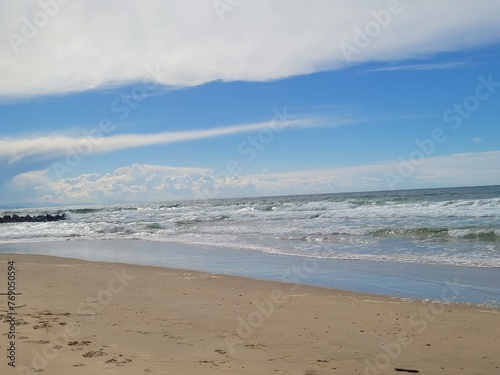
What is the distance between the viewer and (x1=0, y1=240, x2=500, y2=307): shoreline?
336 inches

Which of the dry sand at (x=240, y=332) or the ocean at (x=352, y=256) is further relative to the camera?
the ocean at (x=352, y=256)

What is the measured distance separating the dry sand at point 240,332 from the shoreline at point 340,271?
0.60 metres

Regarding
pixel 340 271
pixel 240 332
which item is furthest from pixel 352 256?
pixel 240 332

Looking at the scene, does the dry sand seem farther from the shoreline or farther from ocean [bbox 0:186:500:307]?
ocean [bbox 0:186:500:307]

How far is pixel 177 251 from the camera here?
16.5m

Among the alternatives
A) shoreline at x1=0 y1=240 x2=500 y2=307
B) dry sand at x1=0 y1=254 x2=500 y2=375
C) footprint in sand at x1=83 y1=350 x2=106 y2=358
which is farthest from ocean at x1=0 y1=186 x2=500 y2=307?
footprint in sand at x1=83 y1=350 x2=106 y2=358

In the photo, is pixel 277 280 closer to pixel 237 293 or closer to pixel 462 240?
pixel 237 293

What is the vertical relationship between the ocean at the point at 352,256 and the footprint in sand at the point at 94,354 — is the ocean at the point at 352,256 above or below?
above

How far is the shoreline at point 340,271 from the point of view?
28.0ft

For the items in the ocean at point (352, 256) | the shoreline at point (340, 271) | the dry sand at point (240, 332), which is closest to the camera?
the dry sand at point (240, 332)

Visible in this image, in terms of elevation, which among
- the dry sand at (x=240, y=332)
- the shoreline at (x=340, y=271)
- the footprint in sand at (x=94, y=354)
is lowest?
the footprint in sand at (x=94, y=354)

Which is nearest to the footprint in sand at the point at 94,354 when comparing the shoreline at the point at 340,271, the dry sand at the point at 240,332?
the dry sand at the point at 240,332

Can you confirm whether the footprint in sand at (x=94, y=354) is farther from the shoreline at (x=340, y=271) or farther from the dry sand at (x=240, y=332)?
the shoreline at (x=340, y=271)

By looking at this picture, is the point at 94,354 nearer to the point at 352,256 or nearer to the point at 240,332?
the point at 240,332
